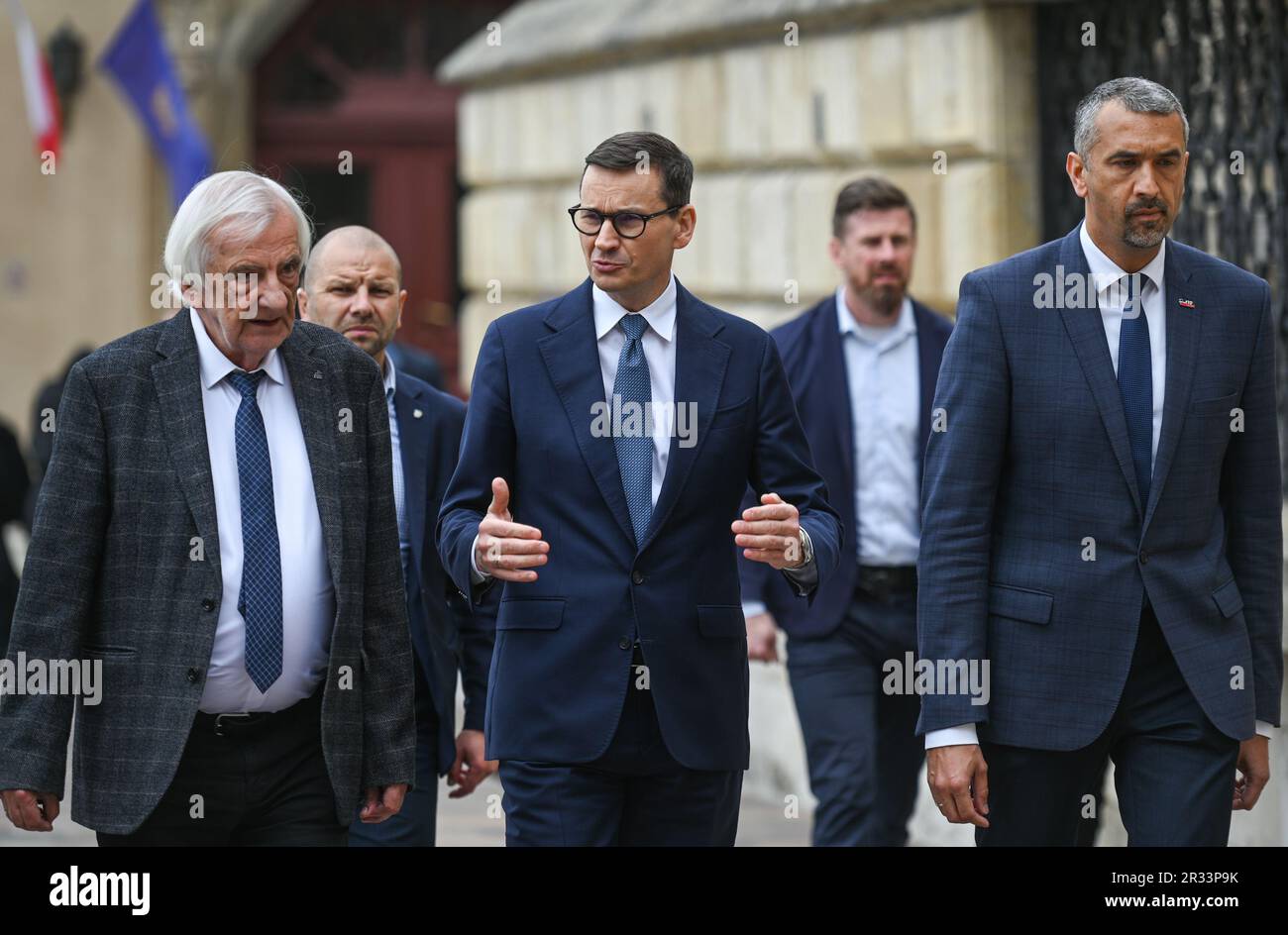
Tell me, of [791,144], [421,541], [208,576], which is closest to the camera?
[208,576]

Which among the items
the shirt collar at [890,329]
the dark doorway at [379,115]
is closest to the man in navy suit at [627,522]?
the shirt collar at [890,329]

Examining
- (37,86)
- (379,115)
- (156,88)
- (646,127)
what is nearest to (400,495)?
(646,127)

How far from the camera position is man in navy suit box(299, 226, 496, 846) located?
5.55 m

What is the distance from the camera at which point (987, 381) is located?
4.54 m

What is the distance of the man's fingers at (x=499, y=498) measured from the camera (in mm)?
4258

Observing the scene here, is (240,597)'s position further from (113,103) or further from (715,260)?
(113,103)

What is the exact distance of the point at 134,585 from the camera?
416 cm

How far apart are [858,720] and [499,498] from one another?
2440 millimetres

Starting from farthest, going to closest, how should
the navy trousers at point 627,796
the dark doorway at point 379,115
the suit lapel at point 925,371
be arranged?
the dark doorway at point 379,115
the suit lapel at point 925,371
the navy trousers at point 627,796

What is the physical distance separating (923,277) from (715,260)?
1.87 meters

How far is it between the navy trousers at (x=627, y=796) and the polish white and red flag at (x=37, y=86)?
12443 millimetres

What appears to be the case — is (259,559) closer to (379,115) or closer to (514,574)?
(514,574)

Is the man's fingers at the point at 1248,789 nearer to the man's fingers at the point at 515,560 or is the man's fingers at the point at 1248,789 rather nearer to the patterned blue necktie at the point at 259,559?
the man's fingers at the point at 515,560

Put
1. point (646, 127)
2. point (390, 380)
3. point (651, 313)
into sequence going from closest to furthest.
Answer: point (651, 313)
point (390, 380)
point (646, 127)
